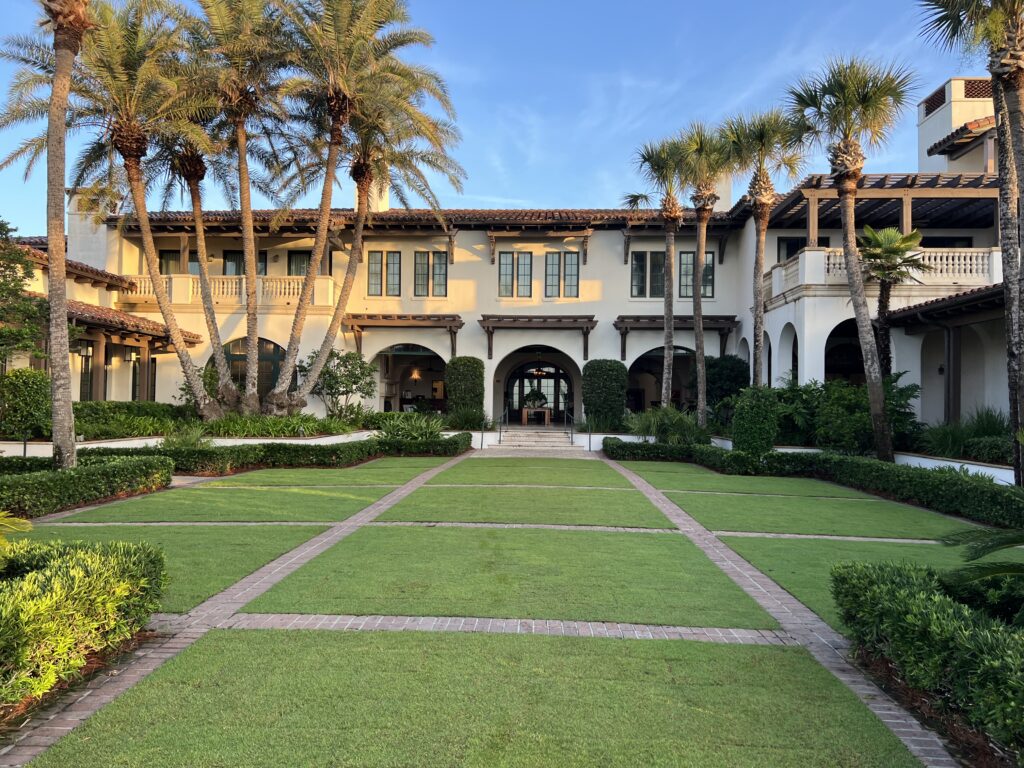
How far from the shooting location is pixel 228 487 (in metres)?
12.2

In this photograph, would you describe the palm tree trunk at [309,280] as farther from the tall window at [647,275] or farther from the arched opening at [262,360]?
the tall window at [647,275]

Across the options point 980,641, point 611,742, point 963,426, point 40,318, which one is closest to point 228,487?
point 40,318

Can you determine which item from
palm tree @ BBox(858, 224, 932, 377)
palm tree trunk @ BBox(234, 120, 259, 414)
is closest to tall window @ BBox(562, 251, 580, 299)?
palm tree @ BBox(858, 224, 932, 377)

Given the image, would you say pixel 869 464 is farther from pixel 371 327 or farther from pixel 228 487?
pixel 371 327

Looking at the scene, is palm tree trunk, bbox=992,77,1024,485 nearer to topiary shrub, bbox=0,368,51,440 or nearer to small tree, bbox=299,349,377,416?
small tree, bbox=299,349,377,416

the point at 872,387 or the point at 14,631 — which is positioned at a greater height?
the point at 872,387

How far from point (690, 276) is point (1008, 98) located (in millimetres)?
15287

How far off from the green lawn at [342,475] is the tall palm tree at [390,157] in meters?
5.52

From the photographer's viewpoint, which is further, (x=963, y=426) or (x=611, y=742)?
(x=963, y=426)

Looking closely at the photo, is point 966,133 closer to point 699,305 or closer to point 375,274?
point 699,305

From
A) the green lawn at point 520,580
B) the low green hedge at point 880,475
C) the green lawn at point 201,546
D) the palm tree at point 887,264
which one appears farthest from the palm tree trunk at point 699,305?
the green lawn at point 201,546

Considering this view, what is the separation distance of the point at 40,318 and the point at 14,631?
1412 centimetres

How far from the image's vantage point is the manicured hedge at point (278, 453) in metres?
14.3

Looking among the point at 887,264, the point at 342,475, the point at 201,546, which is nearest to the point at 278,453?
the point at 342,475
